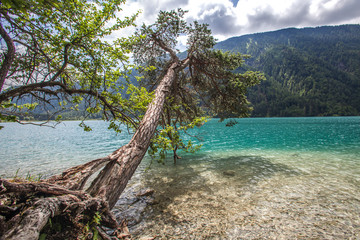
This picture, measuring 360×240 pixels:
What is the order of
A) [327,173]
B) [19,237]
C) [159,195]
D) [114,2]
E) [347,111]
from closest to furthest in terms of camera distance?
1. [19,237]
2. [114,2]
3. [159,195]
4. [327,173]
5. [347,111]

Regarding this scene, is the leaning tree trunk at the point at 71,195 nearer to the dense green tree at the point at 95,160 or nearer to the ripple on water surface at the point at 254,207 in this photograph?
the dense green tree at the point at 95,160

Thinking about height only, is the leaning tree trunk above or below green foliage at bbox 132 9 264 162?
below

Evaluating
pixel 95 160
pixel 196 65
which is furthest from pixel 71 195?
pixel 196 65

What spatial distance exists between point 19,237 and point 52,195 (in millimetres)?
863

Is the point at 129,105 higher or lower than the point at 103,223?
higher

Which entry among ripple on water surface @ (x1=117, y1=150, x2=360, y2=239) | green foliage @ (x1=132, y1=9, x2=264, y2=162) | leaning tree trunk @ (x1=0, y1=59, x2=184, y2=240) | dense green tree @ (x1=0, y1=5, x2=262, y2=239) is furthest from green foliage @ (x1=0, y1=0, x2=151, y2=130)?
green foliage @ (x1=132, y1=9, x2=264, y2=162)

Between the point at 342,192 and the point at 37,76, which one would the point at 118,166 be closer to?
the point at 37,76

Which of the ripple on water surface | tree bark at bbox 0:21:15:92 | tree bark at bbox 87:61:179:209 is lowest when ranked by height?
the ripple on water surface

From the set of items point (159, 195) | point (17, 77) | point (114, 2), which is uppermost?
point (114, 2)

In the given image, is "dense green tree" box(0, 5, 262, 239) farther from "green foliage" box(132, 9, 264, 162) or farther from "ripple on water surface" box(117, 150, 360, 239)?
"green foliage" box(132, 9, 264, 162)

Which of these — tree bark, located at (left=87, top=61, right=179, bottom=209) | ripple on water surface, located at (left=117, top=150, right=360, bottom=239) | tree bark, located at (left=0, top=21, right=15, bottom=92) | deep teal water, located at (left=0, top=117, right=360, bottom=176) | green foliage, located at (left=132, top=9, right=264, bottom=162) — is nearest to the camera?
tree bark, located at (left=0, top=21, right=15, bottom=92)

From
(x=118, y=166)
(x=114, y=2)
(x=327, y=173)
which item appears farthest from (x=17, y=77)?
(x=327, y=173)

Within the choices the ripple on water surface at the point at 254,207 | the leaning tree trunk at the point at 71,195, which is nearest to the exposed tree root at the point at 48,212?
the leaning tree trunk at the point at 71,195

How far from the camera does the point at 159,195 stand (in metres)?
6.13
